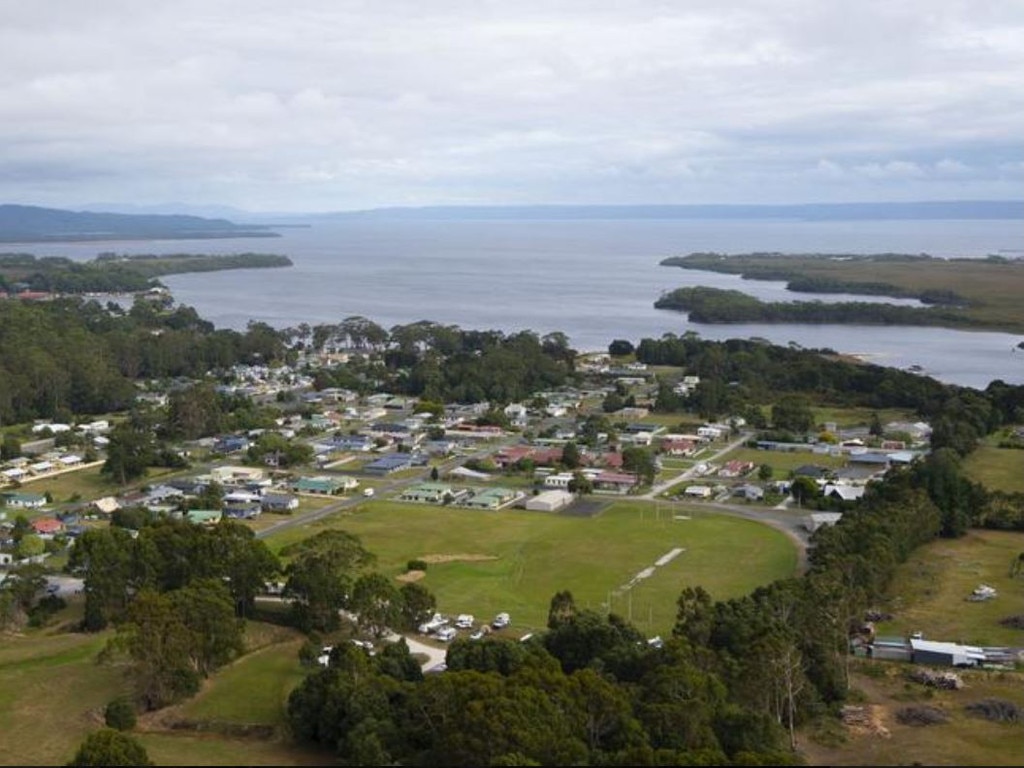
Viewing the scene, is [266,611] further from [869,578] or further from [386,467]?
[386,467]

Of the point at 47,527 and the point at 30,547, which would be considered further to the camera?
the point at 47,527

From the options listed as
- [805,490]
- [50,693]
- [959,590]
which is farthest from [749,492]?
[50,693]

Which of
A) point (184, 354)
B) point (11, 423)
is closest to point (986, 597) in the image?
point (11, 423)

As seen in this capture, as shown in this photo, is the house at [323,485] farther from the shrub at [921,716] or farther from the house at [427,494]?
the shrub at [921,716]

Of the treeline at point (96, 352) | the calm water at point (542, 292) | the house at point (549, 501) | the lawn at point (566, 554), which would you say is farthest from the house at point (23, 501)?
the calm water at point (542, 292)

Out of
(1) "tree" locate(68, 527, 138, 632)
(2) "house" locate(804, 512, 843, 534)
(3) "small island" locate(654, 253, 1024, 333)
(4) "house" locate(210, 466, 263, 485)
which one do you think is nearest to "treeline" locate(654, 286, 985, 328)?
(3) "small island" locate(654, 253, 1024, 333)

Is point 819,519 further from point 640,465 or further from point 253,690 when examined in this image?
point 253,690

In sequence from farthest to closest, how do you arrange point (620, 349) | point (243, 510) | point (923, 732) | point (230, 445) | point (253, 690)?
1. point (620, 349)
2. point (230, 445)
3. point (243, 510)
4. point (253, 690)
5. point (923, 732)

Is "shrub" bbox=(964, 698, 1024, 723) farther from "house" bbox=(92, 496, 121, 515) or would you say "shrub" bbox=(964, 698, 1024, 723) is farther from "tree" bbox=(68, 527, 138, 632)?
"house" bbox=(92, 496, 121, 515)
